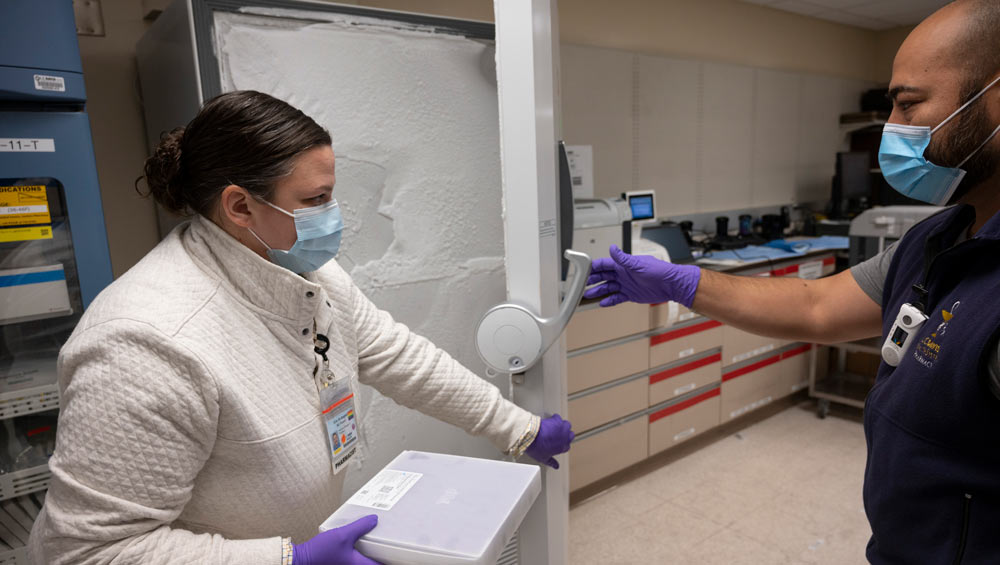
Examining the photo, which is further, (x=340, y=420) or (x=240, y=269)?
(x=340, y=420)

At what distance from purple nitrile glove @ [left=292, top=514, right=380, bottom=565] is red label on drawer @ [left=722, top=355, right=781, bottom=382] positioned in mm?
2837

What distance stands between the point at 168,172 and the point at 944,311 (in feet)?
4.48

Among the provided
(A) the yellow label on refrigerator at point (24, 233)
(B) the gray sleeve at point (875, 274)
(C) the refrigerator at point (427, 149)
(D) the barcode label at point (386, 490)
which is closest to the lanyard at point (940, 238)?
(B) the gray sleeve at point (875, 274)

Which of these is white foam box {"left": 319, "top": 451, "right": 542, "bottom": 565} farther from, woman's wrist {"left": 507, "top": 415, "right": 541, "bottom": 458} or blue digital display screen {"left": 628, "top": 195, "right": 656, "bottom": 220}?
blue digital display screen {"left": 628, "top": 195, "right": 656, "bottom": 220}

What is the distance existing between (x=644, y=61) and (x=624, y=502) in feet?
8.64

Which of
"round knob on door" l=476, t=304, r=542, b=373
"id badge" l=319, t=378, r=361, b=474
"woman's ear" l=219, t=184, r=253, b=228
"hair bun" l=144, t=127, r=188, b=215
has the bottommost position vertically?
"id badge" l=319, t=378, r=361, b=474

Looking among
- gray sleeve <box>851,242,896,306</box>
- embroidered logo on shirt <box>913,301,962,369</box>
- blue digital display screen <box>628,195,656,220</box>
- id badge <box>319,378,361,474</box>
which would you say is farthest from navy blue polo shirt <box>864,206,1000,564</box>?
blue digital display screen <box>628,195,656,220</box>

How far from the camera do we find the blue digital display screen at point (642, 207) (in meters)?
3.33

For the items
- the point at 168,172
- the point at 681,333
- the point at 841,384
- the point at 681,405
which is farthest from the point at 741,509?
the point at 168,172

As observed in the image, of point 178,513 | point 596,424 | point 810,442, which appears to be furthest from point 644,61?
point 178,513

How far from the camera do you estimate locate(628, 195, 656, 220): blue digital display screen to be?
3.33 m

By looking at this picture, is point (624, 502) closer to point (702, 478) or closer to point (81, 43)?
point (702, 478)

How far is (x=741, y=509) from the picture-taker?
2.72 m

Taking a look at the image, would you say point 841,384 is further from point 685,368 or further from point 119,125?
point 119,125
